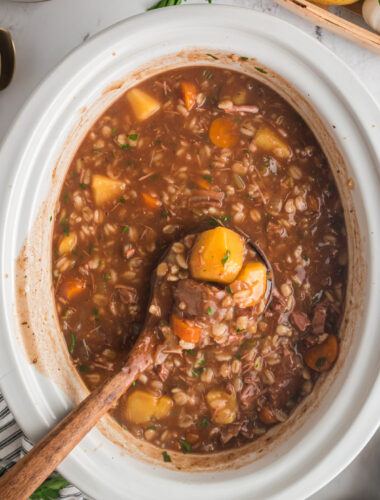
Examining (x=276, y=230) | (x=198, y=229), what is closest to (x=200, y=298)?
Result: (x=198, y=229)

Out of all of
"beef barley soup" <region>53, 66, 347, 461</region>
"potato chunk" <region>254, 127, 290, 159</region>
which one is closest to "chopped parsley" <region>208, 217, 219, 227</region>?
"beef barley soup" <region>53, 66, 347, 461</region>

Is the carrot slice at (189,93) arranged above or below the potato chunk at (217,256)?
above

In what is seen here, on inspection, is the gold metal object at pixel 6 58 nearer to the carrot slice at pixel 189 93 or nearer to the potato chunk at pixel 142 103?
the potato chunk at pixel 142 103

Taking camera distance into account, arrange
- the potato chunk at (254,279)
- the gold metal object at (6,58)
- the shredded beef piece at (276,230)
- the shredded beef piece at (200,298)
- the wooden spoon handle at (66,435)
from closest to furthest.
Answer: the wooden spoon handle at (66,435), the shredded beef piece at (200,298), the potato chunk at (254,279), the shredded beef piece at (276,230), the gold metal object at (6,58)

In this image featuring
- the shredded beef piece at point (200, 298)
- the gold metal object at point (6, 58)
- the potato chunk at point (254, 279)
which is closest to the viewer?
the shredded beef piece at point (200, 298)

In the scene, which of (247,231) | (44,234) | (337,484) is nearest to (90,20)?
(44,234)

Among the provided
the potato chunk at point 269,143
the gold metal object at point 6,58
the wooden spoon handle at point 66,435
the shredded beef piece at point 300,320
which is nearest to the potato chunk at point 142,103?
the potato chunk at point 269,143

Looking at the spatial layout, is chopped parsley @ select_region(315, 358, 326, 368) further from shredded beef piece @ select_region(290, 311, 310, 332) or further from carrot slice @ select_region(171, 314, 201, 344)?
carrot slice @ select_region(171, 314, 201, 344)

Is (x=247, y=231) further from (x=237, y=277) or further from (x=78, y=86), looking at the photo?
(x=78, y=86)
